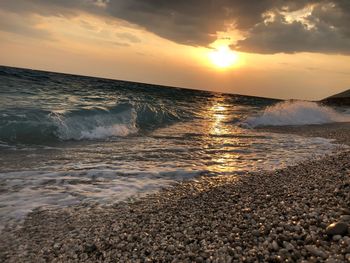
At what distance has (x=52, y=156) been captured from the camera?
361 inches

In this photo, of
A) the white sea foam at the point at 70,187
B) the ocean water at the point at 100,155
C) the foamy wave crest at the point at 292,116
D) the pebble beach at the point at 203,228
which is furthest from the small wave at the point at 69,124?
the pebble beach at the point at 203,228

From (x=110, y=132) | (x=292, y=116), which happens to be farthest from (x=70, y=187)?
(x=292, y=116)

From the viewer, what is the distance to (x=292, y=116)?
938 inches

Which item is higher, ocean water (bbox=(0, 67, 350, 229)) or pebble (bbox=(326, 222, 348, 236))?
pebble (bbox=(326, 222, 348, 236))

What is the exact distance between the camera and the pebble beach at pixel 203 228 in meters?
3.46

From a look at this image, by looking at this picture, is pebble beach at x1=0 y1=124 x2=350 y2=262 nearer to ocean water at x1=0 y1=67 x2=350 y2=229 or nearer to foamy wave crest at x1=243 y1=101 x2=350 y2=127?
ocean water at x1=0 y1=67 x2=350 y2=229

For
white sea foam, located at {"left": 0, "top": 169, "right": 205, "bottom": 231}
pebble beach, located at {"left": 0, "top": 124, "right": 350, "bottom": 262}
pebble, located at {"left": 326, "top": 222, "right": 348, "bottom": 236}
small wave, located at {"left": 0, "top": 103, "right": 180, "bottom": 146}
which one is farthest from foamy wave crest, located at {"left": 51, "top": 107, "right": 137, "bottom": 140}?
pebble, located at {"left": 326, "top": 222, "right": 348, "bottom": 236}

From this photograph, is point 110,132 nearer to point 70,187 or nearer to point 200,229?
point 70,187

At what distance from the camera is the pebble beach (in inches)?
136

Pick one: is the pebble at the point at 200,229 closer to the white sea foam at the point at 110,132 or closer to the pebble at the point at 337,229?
the pebble at the point at 337,229

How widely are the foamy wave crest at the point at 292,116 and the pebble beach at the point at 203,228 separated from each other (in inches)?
602

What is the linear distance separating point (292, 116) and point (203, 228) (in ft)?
70.2

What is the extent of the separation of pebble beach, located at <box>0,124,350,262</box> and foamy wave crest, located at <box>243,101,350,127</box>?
15.3 metres

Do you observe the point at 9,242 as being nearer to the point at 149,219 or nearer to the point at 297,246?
the point at 149,219
